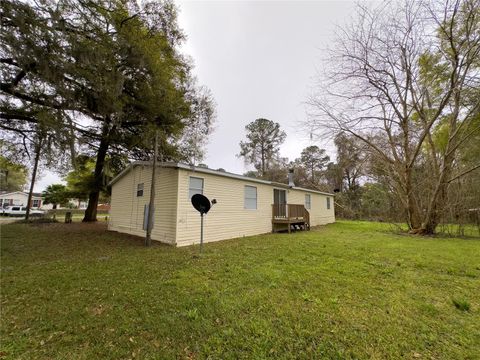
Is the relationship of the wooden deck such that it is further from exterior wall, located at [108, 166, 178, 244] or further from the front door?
exterior wall, located at [108, 166, 178, 244]

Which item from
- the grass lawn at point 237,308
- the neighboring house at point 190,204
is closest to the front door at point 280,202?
the neighboring house at point 190,204

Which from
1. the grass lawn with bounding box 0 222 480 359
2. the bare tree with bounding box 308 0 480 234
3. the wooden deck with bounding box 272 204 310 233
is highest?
the bare tree with bounding box 308 0 480 234

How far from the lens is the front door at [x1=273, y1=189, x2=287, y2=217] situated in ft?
38.8

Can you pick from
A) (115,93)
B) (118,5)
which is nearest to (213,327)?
(115,93)

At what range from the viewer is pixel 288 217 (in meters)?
11.5

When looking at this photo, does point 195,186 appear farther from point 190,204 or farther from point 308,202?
point 308,202

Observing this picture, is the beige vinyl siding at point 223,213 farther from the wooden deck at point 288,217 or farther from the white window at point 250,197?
the wooden deck at point 288,217

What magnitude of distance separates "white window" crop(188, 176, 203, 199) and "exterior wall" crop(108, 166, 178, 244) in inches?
21.8

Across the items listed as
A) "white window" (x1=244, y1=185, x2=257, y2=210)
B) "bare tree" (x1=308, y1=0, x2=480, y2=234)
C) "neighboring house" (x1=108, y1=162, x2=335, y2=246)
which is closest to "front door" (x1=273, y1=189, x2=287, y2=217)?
"neighboring house" (x1=108, y1=162, x2=335, y2=246)

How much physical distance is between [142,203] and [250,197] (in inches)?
188

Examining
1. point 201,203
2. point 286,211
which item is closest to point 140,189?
point 201,203

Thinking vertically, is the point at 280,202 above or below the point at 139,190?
below

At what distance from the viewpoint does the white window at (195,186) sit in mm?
7805

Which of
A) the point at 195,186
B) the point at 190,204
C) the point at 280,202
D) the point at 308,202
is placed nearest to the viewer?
the point at 190,204
